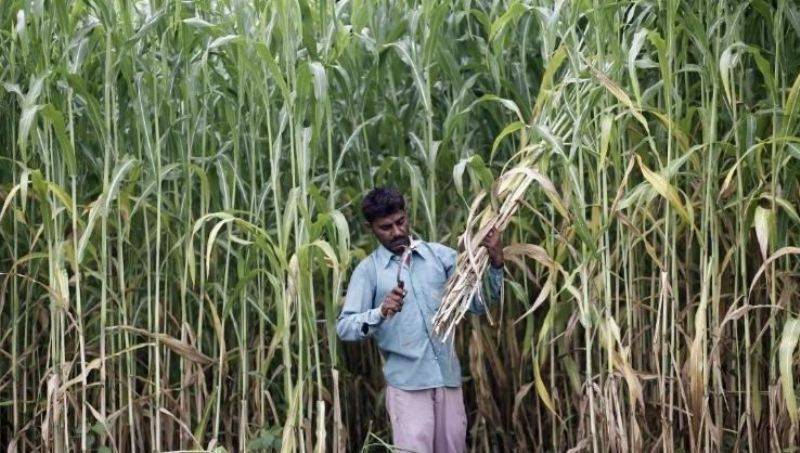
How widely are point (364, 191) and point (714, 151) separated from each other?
1724mm

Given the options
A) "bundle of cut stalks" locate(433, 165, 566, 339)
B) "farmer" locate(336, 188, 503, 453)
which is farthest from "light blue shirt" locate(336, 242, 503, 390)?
"bundle of cut stalks" locate(433, 165, 566, 339)

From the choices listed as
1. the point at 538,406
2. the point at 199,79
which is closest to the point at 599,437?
the point at 538,406

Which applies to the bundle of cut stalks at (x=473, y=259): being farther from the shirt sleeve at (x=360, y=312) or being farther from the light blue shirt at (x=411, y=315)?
the shirt sleeve at (x=360, y=312)

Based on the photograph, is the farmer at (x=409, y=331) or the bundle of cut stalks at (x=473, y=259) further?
the farmer at (x=409, y=331)

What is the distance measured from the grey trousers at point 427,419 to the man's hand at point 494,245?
2.12ft

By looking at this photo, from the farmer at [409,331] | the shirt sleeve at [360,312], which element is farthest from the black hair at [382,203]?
the shirt sleeve at [360,312]

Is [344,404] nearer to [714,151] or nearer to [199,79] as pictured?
[199,79]

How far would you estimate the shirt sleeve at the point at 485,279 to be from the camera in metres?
5.23

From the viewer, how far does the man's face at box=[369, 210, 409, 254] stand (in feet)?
17.6

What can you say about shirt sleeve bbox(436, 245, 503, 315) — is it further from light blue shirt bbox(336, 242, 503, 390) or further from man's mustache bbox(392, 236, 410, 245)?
man's mustache bbox(392, 236, 410, 245)

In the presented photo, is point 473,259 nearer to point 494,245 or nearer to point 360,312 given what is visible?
point 494,245

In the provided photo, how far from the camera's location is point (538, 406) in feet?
19.5

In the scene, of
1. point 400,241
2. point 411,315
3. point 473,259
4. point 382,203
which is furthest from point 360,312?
point 473,259

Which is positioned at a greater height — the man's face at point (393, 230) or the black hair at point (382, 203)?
the black hair at point (382, 203)
